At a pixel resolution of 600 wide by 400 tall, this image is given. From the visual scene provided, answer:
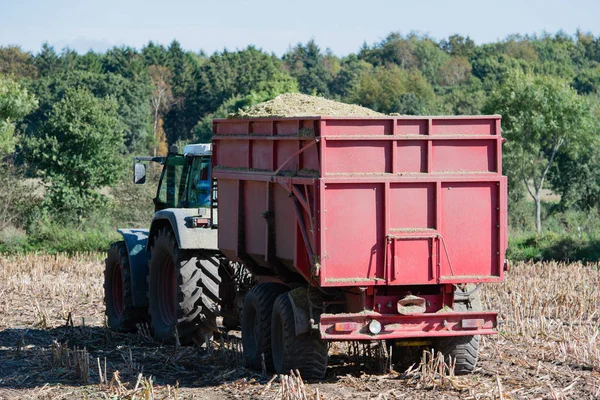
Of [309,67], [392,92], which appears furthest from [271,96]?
[309,67]

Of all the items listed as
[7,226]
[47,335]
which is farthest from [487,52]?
[47,335]

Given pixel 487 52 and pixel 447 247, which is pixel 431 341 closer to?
pixel 447 247

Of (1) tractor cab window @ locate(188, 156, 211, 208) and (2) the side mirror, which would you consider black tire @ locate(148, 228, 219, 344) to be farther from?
(2) the side mirror

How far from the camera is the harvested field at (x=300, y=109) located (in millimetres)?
10703

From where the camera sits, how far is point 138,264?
47.0 feet

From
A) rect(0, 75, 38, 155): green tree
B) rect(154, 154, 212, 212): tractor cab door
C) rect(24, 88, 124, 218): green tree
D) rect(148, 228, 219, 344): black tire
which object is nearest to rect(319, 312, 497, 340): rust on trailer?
rect(148, 228, 219, 344): black tire

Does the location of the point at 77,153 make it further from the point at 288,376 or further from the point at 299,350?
the point at 288,376

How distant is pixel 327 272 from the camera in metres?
9.23

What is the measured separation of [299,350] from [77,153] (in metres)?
33.4

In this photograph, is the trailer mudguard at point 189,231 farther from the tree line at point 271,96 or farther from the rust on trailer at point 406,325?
the tree line at point 271,96

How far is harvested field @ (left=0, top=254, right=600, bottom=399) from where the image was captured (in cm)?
930

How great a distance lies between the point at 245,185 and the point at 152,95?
6614cm

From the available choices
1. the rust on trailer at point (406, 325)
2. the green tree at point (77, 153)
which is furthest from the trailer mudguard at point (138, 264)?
the green tree at point (77, 153)

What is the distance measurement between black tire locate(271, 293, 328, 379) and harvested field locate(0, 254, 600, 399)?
0.57 feet
